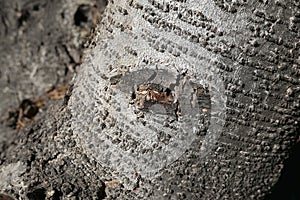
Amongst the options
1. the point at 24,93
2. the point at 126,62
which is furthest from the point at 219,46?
the point at 24,93

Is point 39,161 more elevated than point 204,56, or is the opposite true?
point 204,56

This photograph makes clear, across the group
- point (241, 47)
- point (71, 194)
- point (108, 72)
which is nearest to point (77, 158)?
point (71, 194)

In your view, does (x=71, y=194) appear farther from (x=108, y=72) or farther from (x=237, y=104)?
(x=237, y=104)

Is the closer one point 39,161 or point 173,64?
point 173,64

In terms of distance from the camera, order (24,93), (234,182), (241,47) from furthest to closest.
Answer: (24,93)
(234,182)
(241,47)

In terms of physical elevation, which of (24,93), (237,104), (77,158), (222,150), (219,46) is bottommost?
(24,93)

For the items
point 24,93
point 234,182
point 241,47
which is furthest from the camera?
point 24,93
